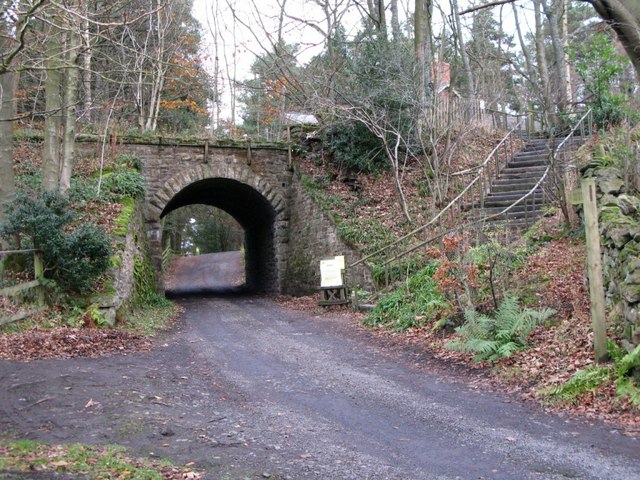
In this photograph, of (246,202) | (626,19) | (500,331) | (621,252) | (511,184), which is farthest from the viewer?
(246,202)

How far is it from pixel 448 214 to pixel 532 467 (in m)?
10.00

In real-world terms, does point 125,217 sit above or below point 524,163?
below

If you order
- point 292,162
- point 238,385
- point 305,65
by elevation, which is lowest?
point 238,385

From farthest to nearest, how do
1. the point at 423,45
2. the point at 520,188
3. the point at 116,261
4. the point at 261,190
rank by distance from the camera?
the point at 261,190
the point at 423,45
the point at 520,188
the point at 116,261

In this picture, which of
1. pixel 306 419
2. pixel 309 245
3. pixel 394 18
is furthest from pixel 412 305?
pixel 394 18

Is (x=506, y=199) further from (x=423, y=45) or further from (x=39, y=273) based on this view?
(x=39, y=273)

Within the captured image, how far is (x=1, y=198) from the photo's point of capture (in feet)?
38.4

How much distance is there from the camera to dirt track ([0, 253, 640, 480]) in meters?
4.35

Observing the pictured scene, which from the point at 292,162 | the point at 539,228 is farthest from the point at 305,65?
the point at 539,228

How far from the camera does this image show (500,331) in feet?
24.9

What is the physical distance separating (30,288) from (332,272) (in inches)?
265

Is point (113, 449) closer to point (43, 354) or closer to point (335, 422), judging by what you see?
point (335, 422)

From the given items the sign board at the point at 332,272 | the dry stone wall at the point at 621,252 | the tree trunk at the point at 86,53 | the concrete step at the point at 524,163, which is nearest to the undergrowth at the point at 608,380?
the dry stone wall at the point at 621,252

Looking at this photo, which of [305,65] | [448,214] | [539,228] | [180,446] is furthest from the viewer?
[305,65]
